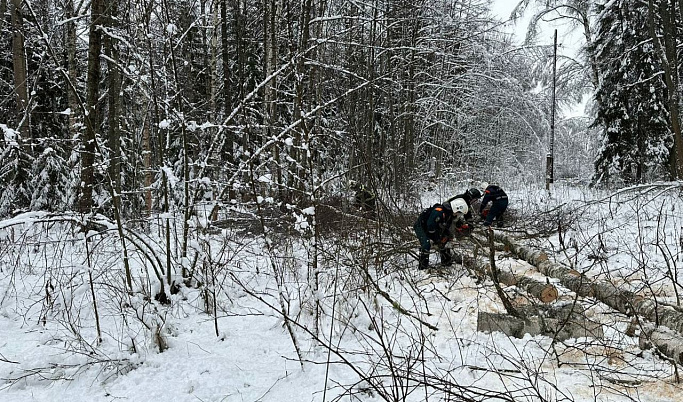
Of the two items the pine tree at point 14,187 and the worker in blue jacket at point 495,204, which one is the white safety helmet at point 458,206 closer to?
the worker in blue jacket at point 495,204

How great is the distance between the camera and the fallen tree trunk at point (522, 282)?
15.8 feet

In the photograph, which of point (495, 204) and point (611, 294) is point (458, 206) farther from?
point (611, 294)

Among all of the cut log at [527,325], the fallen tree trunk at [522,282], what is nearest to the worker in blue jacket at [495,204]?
the fallen tree trunk at [522,282]

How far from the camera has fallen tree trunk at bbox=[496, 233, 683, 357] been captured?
3659 millimetres

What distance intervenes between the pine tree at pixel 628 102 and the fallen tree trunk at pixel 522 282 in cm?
1081

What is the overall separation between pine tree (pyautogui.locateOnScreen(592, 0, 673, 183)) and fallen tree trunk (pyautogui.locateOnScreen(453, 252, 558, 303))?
10.8 metres

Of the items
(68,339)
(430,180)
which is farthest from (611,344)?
(430,180)

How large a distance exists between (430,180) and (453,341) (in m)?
13.4

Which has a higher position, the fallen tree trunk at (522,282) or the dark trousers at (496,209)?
the dark trousers at (496,209)

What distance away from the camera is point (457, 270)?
6.46m

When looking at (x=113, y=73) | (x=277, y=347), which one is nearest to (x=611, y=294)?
(x=277, y=347)

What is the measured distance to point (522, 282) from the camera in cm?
522

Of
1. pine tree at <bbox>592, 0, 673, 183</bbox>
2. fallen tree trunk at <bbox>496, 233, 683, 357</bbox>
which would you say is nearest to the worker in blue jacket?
fallen tree trunk at <bbox>496, 233, 683, 357</bbox>

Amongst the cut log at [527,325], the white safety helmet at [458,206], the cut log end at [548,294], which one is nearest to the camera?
the cut log at [527,325]
